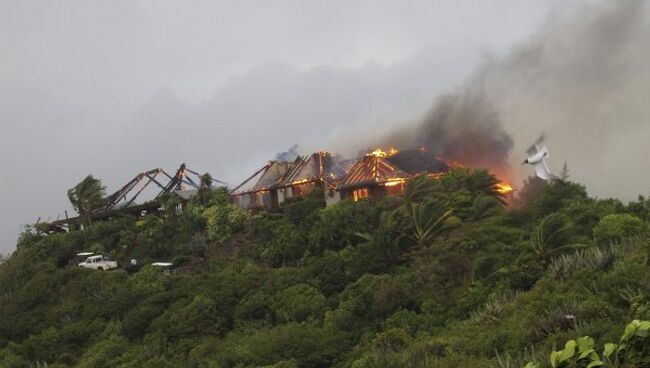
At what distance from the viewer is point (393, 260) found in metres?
32.0

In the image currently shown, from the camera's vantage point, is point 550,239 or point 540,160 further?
point 540,160

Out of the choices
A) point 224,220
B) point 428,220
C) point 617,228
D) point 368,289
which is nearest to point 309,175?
point 224,220

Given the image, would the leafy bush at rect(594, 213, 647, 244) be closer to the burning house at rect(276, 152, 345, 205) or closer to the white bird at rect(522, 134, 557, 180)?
the white bird at rect(522, 134, 557, 180)

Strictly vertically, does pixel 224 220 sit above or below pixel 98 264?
above

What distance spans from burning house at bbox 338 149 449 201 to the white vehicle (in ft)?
57.1

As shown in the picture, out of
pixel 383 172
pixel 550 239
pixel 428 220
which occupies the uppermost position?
pixel 383 172

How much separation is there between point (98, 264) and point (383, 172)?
2165 cm

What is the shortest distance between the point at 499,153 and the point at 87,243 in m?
35.1

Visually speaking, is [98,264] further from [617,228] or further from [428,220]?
[617,228]

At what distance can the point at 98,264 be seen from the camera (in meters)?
44.7

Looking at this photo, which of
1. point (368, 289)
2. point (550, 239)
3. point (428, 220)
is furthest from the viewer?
point (428, 220)

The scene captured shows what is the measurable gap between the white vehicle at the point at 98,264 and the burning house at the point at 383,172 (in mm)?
17391

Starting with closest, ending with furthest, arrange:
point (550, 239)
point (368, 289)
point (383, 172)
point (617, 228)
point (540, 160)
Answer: point (550, 239) → point (617, 228) → point (368, 289) → point (540, 160) → point (383, 172)

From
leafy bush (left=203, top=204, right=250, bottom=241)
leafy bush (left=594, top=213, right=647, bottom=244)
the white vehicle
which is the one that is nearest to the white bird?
leafy bush (left=594, top=213, right=647, bottom=244)
